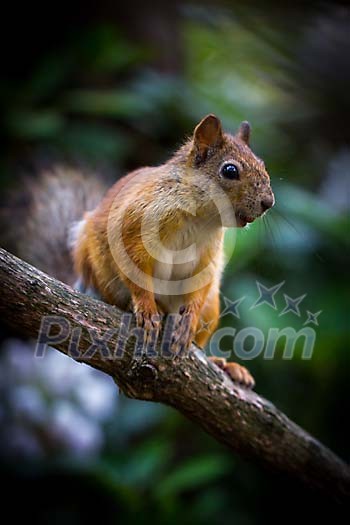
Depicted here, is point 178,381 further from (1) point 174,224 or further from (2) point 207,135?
(2) point 207,135

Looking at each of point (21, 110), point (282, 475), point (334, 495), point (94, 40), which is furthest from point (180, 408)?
point (94, 40)

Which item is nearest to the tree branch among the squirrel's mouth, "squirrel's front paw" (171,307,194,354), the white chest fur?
"squirrel's front paw" (171,307,194,354)

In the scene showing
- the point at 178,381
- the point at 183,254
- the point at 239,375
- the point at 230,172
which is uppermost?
the point at 230,172

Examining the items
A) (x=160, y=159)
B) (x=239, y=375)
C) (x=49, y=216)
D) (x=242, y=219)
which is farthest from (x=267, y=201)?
(x=160, y=159)

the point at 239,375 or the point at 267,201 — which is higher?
the point at 267,201

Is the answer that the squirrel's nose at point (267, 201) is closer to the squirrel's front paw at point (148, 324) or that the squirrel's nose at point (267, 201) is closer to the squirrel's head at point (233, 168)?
the squirrel's head at point (233, 168)

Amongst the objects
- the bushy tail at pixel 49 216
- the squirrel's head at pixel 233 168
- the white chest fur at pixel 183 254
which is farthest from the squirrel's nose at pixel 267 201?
the bushy tail at pixel 49 216
